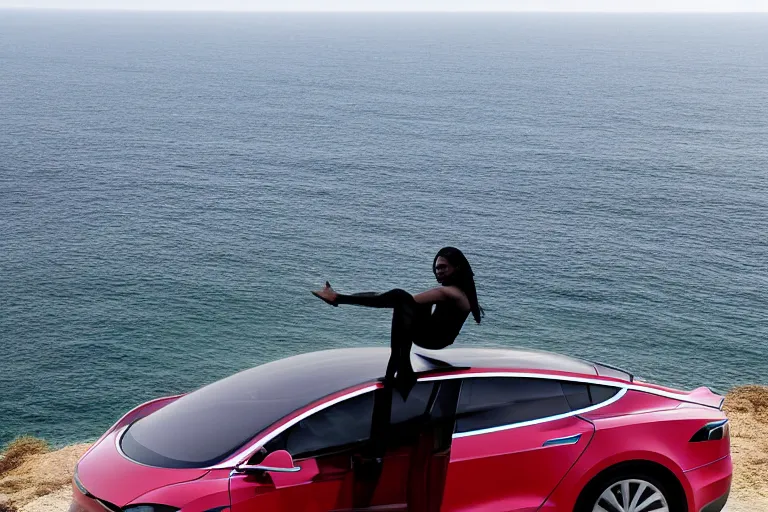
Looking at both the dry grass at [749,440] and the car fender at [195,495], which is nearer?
the car fender at [195,495]

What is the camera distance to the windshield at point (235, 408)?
7.29 meters

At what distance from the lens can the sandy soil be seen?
451 inches

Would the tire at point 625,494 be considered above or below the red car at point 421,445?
below

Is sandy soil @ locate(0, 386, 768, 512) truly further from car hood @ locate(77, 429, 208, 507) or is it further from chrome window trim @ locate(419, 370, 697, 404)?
car hood @ locate(77, 429, 208, 507)

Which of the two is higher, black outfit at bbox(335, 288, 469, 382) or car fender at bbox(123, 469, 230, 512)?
black outfit at bbox(335, 288, 469, 382)

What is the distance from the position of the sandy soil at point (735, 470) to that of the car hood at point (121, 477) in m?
4.19

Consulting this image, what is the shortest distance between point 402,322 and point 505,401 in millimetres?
1067

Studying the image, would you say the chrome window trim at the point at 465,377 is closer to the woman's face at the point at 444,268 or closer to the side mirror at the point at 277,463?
the side mirror at the point at 277,463

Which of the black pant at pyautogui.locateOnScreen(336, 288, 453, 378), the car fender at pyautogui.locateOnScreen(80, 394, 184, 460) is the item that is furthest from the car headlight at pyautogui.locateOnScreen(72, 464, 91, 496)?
the black pant at pyautogui.locateOnScreen(336, 288, 453, 378)

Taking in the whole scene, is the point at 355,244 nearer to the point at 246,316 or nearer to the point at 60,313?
the point at 246,316

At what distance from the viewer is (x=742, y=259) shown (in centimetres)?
10112

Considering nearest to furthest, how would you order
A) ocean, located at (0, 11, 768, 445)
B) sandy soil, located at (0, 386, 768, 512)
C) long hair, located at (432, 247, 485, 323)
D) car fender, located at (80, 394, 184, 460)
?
long hair, located at (432, 247, 485, 323) < car fender, located at (80, 394, 184, 460) < sandy soil, located at (0, 386, 768, 512) < ocean, located at (0, 11, 768, 445)

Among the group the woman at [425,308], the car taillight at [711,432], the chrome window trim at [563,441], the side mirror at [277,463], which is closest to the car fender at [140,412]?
the side mirror at [277,463]

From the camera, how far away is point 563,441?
777 centimetres
